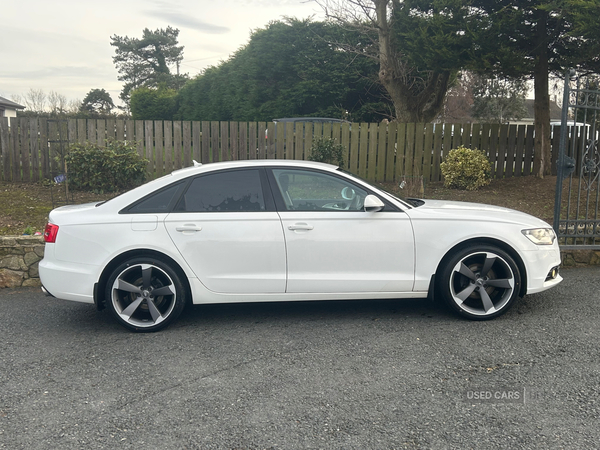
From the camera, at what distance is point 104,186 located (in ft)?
34.8

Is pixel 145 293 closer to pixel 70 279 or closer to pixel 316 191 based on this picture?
pixel 70 279

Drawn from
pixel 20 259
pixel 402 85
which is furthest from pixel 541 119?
pixel 20 259

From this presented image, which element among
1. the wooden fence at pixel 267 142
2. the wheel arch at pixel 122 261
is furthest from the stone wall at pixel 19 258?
the wooden fence at pixel 267 142

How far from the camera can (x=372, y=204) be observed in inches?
184

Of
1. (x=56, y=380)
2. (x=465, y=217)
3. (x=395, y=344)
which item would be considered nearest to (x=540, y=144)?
(x=465, y=217)

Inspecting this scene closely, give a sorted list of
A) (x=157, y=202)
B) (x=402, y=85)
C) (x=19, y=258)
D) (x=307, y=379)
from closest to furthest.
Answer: (x=307, y=379) → (x=157, y=202) → (x=19, y=258) → (x=402, y=85)

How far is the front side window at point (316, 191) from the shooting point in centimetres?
488

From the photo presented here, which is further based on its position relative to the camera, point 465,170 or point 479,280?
point 465,170

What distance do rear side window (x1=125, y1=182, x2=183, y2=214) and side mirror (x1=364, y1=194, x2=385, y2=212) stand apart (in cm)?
170

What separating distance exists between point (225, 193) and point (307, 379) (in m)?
1.91

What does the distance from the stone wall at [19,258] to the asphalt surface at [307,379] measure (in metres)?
1.21

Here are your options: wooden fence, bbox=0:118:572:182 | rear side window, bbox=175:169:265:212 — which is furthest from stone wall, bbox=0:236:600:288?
wooden fence, bbox=0:118:572:182

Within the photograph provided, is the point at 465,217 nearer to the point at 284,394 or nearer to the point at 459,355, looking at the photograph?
the point at 459,355

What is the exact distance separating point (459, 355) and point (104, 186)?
8.41 m
